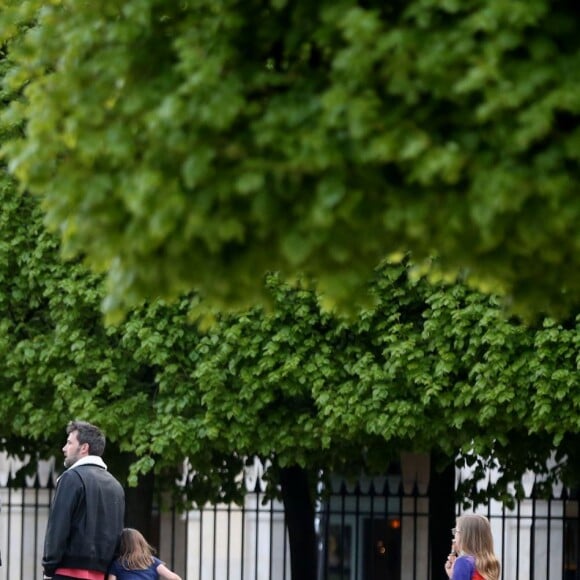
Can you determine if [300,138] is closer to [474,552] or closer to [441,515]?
[474,552]

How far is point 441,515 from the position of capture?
16.4 metres

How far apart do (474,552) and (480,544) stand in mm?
68

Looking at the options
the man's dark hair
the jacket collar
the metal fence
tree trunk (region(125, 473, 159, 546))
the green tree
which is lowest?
the metal fence

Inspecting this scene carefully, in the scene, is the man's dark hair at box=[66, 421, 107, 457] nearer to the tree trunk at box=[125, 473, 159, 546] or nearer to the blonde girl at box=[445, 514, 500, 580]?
the blonde girl at box=[445, 514, 500, 580]

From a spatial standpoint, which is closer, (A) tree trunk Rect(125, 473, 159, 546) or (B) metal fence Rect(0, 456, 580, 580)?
(A) tree trunk Rect(125, 473, 159, 546)

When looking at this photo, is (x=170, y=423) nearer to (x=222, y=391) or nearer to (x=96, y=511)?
(x=222, y=391)

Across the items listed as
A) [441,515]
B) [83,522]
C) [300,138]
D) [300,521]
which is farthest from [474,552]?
[300,521]

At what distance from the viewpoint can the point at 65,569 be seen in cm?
959

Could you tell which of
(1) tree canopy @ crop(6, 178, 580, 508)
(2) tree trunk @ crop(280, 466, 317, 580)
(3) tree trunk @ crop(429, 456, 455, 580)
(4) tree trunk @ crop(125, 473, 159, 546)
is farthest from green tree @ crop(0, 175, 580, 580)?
(2) tree trunk @ crop(280, 466, 317, 580)

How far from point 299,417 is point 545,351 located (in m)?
2.53

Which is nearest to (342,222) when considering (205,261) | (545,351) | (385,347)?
(205,261)

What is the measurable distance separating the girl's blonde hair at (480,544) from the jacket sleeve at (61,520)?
102 inches

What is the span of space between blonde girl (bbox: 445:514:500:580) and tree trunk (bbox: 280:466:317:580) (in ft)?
23.3

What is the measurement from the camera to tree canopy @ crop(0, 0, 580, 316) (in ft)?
13.7
